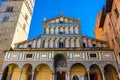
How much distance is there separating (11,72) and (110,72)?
1329 cm

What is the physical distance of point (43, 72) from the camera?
19.7m

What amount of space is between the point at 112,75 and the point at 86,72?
341cm

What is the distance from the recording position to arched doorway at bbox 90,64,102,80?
19.0 meters

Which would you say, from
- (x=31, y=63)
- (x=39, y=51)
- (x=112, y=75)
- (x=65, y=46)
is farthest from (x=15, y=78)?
(x=112, y=75)

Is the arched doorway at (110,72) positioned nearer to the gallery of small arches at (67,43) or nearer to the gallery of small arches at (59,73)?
the gallery of small arches at (59,73)

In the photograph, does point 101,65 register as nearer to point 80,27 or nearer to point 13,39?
point 80,27

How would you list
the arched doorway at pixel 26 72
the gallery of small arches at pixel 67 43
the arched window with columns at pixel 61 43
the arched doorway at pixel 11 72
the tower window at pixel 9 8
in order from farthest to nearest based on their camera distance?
the tower window at pixel 9 8
the arched window with columns at pixel 61 43
the gallery of small arches at pixel 67 43
the arched doorway at pixel 26 72
the arched doorway at pixel 11 72

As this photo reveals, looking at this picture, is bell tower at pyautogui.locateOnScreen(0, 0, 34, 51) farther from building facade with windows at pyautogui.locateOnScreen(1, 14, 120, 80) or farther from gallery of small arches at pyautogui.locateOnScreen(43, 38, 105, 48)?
gallery of small arches at pyautogui.locateOnScreen(43, 38, 105, 48)

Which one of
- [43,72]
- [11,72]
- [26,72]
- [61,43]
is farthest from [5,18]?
[43,72]

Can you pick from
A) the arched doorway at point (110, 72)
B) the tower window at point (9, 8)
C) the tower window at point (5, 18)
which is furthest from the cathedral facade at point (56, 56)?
the tower window at point (9, 8)

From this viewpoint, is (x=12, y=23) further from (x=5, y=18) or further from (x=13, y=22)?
(x=5, y=18)

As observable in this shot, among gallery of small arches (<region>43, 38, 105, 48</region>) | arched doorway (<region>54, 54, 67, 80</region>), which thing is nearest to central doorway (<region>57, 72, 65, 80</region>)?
arched doorway (<region>54, 54, 67, 80</region>)

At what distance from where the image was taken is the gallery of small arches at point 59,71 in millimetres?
18750

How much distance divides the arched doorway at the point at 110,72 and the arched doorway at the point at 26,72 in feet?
33.6
